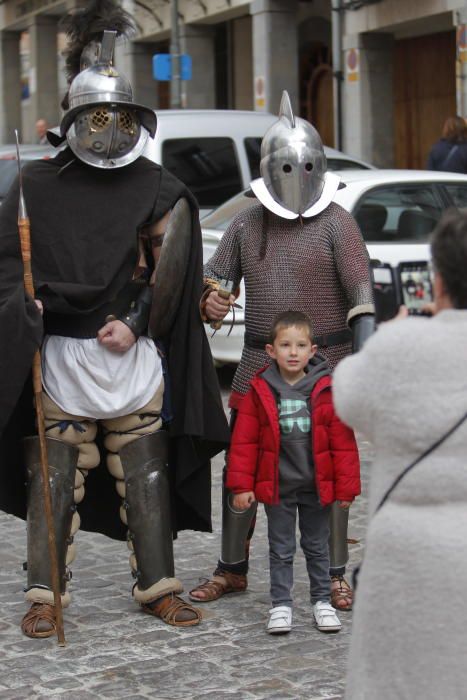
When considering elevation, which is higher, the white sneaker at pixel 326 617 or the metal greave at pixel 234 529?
the metal greave at pixel 234 529

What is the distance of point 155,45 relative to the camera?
2877 centimetres

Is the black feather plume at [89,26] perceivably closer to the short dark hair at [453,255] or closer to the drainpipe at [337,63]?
the short dark hair at [453,255]

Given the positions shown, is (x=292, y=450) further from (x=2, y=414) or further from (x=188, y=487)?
(x=2, y=414)

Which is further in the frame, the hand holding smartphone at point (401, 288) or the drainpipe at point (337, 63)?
the drainpipe at point (337, 63)

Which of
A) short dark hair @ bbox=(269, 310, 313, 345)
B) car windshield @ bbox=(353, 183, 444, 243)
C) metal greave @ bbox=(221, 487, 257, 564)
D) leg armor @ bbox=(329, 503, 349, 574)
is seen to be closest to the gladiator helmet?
short dark hair @ bbox=(269, 310, 313, 345)

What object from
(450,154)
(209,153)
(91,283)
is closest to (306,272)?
(91,283)

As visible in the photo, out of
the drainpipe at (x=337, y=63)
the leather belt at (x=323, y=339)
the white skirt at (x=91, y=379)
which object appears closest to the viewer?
the white skirt at (x=91, y=379)

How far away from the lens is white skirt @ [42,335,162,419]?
4.91m

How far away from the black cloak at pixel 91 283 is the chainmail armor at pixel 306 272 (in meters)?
0.23

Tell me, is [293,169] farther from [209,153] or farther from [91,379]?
[209,153]

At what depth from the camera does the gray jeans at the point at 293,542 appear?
4.89 m

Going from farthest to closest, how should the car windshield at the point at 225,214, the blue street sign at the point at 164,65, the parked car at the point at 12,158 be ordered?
the blue street sign at the point at 164,65
the parked car at the point at 12,158
the car windshield at the point at 225,214

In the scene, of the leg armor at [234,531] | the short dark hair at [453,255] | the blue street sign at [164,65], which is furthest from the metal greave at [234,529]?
the blue street sign at [164,65]

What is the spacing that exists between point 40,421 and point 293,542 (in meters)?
0.94
